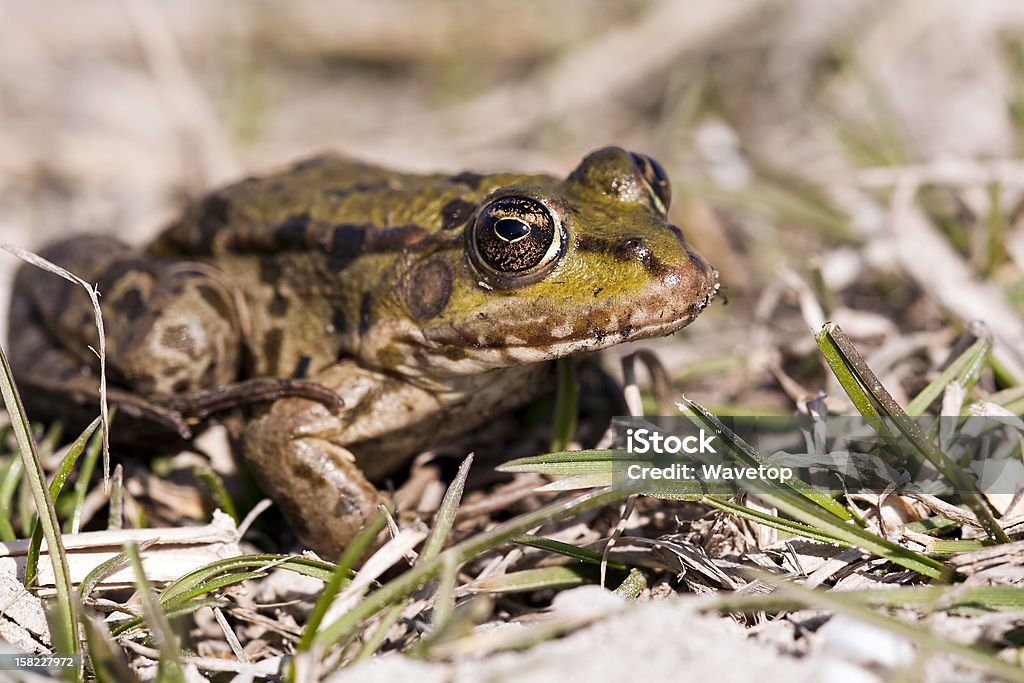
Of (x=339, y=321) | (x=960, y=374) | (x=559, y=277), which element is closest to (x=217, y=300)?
(x=339, y=321)

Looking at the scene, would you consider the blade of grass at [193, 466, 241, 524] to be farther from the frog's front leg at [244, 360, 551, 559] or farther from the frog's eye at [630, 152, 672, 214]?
the frog's eye at [630, 152, 672, 214]

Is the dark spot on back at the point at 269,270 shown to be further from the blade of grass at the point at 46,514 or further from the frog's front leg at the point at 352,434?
the blade of grass at the point at 46,514

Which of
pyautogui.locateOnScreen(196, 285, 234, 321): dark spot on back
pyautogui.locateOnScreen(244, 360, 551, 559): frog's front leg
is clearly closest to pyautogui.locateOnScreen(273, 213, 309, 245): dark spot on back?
pyautogui.locateOnScreen(196, 285, 234, 321): dark spot on back

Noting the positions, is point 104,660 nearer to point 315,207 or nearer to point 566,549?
point 566,549

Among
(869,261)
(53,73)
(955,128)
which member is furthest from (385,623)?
(53,73)

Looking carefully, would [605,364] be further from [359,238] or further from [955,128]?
[955,128]

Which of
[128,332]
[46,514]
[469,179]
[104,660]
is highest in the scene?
[469,179]

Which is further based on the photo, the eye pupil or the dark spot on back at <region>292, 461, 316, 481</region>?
the dark spot on back at <region>292, 461, 316, 481</region>
